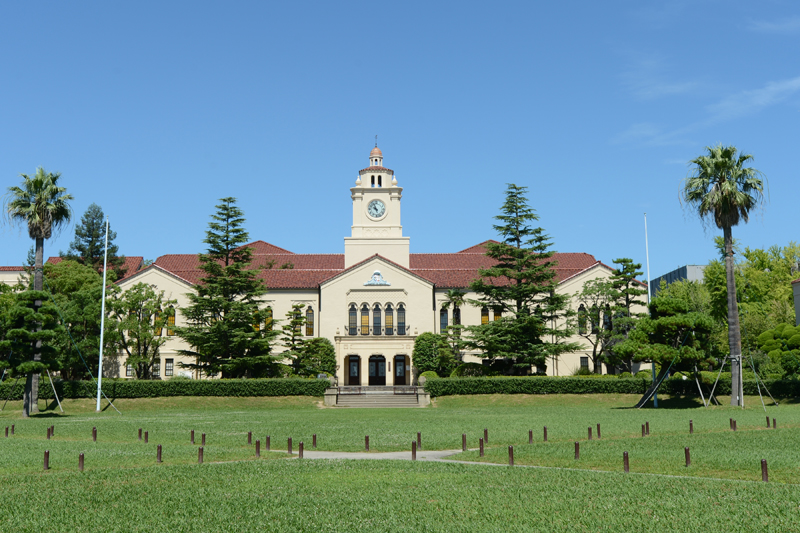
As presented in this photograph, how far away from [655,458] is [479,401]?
29774mm

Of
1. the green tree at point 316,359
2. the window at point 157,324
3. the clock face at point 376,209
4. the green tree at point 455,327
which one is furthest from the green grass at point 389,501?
the clock face at point 376,209

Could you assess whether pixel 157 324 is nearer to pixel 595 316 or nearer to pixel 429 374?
pixel 429 374

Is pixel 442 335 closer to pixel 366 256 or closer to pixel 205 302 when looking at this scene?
pixel 366 256

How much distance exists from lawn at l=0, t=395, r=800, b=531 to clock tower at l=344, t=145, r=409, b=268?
39861 mm

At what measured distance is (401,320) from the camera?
199 ft

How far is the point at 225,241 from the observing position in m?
54.3

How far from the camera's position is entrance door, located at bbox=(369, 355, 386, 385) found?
60938 millimetres

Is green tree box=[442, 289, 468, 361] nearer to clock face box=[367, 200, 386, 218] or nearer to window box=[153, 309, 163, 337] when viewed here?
clock face box=[367, 200, 386, 218]

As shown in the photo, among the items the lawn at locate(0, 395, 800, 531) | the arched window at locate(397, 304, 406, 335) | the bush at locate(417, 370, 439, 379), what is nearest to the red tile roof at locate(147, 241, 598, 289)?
the arched window at locate(397, 304, 406, 335)

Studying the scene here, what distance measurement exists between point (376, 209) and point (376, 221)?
4.18 ft

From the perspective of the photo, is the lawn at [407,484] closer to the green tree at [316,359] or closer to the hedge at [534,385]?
the hedge at [534,385]

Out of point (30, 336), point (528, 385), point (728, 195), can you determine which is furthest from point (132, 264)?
point (728, 195)

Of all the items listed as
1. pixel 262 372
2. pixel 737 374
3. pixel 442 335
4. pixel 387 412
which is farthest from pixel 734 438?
pixel 262 372

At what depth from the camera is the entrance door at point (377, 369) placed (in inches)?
2399
